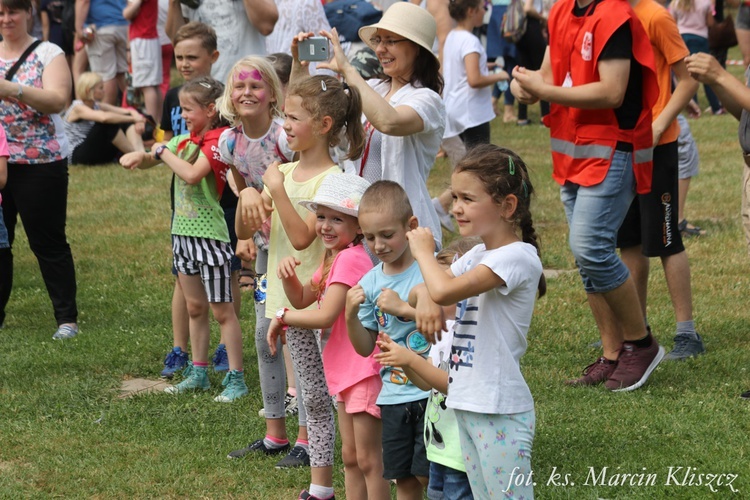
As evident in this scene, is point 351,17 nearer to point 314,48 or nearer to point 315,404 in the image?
point 314,48

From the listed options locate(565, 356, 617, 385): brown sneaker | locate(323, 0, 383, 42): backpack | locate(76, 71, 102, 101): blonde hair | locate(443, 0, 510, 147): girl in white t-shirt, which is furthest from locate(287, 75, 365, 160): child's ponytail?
locate(76, 71, 102, 101): blonde hair

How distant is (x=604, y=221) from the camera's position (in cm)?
515

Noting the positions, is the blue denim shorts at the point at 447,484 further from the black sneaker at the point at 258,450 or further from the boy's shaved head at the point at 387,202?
the black sneaker at the point at 258,450

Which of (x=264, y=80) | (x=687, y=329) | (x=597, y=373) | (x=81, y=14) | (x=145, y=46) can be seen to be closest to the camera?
(x=264, y=80)

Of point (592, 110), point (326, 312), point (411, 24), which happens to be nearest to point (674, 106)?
point (592, 110)

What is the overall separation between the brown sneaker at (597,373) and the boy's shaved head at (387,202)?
2254 millimetres

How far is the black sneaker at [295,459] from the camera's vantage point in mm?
4668

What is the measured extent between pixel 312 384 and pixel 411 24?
5.17 feet

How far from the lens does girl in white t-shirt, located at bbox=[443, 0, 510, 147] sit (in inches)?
358

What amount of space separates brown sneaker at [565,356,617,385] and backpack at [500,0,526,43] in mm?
8880

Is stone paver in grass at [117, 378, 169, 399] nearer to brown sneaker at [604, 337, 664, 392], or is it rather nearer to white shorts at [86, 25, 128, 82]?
brown sneaker at [604, 337, 664, 392]

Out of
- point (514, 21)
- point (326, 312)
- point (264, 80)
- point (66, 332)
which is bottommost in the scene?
point (66, 332)

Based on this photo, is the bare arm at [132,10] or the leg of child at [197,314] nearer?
the leg of child at [197,314]

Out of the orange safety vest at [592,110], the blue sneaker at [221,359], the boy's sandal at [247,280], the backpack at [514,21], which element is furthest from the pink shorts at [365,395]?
the backpack at [514,21]
